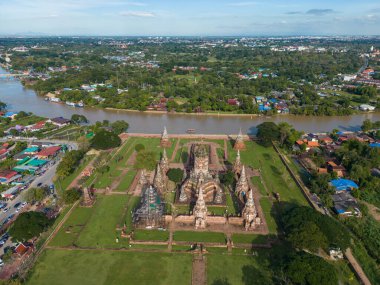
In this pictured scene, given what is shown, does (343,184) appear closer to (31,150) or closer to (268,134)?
(268,134)

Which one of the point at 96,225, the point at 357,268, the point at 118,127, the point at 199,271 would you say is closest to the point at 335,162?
the point at 357,268

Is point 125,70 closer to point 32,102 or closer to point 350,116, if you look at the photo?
point 32,102

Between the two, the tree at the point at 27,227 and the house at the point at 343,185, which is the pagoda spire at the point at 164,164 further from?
the house at the point at 343,185

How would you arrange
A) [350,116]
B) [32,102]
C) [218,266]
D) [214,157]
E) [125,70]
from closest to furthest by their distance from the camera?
[218,266] < [214,157] < [350,116] < [32,102] < [125,70]

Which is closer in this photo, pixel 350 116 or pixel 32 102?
pixel 350 116

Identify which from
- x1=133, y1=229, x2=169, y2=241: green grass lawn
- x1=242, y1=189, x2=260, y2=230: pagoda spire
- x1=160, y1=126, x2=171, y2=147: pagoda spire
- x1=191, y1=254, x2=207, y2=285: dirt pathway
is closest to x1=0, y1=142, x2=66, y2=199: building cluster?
x1=160, y1=126, x2=171, y2=147: pagoda spire

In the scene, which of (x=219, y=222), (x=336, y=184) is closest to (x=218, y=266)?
(x=219, y=222)
